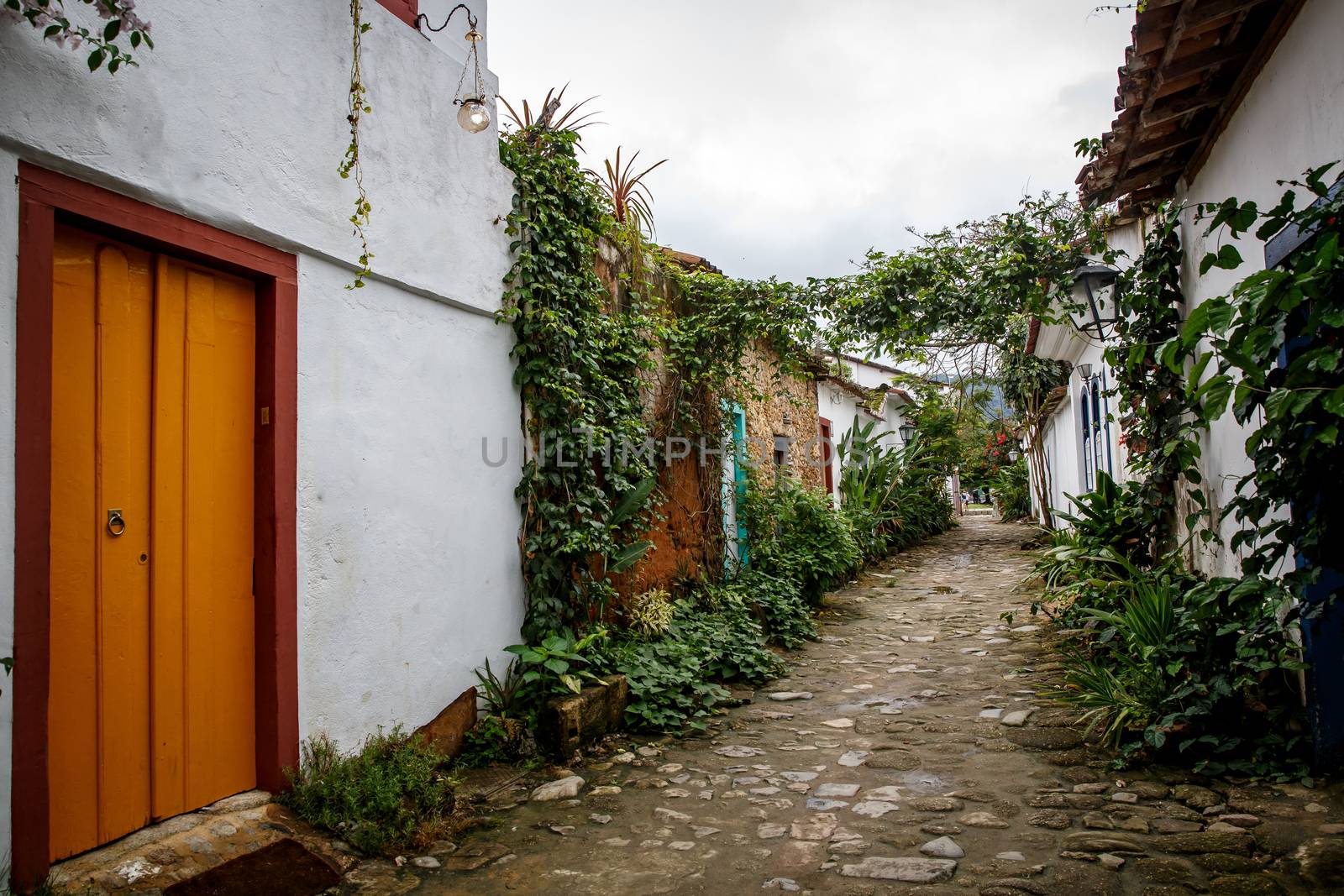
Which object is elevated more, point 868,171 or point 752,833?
point 868,171

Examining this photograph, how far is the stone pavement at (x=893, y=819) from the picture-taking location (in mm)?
2768

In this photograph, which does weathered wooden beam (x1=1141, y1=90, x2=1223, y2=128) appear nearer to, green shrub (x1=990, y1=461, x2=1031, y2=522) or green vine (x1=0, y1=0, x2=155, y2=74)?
green vine (x1=0, y1=0, x2=155, y2=74)

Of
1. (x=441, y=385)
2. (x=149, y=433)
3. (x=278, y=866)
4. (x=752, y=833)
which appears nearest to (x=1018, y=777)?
(x=752, y=833)

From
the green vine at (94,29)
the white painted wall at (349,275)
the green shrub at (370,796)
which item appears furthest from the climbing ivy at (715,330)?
the green vine at (94,29)

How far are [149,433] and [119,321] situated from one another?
0.42 m

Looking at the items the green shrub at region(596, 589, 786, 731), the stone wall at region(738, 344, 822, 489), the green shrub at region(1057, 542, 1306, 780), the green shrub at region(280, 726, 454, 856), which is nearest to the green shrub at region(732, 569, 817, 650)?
the green shrub at region(596, 589, 786, 731)

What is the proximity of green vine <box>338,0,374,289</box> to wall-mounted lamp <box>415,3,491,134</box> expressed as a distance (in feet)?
1.66

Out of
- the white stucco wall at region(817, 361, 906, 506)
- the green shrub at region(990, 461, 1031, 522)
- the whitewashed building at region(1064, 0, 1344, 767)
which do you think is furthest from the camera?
the green shrub at region(990, 461, 1031, 522)

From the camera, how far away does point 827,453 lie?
13328mm

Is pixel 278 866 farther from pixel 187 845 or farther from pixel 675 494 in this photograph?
pixel 675 494

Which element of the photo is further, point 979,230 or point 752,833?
point 979,230

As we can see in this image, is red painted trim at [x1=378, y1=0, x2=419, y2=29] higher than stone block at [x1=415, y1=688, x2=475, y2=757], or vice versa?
red painted trim at [x1=378, y1=0, x2=419, y2=29]

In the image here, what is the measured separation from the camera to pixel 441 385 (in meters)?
4.15

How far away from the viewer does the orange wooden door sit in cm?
262
